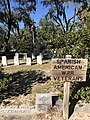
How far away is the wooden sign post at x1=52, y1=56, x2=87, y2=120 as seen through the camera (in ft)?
19.0

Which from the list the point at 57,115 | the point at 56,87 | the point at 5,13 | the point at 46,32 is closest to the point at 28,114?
the point at 57,115

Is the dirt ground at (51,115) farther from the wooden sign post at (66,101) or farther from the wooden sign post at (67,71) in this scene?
the wooden sign post at (67,71)

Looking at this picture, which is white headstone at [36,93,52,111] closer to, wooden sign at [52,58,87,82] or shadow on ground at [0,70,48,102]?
wooden sign at [52,58,87,82]

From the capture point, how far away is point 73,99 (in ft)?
22.4

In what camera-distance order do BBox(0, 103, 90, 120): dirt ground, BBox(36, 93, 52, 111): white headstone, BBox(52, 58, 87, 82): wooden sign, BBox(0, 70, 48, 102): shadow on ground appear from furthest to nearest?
1. BBox(0, 70, 48, 102): shadow on ground
2. BBox(36, 93, 52, 111): white headstone
3. BBox(0, 103, 90, 120): dirt ground
4. BBox(52, 58, 87, 82): wooden sign

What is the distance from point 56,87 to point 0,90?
2070mm

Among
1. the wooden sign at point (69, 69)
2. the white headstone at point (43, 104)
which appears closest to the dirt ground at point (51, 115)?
the white headstone at point (43, 104)

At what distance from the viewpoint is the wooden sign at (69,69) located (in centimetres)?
578

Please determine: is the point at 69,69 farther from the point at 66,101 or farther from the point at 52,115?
the point at 52,115

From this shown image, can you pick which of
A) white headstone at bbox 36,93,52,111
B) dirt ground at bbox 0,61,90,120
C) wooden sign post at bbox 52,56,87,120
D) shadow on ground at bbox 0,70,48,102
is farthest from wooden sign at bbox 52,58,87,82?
shadow on ground at bbox 0,70,48,102

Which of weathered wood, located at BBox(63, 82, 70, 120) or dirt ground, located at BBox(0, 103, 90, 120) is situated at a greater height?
weathered wood, located at BBox(63, 82, 70, 120)

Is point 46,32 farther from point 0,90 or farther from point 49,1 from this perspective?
point 49,1

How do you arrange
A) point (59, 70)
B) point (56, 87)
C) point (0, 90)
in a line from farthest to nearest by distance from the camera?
point (56, 87), point (0, 90), point (59, 70)

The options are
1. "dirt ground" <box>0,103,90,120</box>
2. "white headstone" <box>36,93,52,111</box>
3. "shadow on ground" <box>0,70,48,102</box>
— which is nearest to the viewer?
"dirt ground" <box>0,103,90,120</box>
